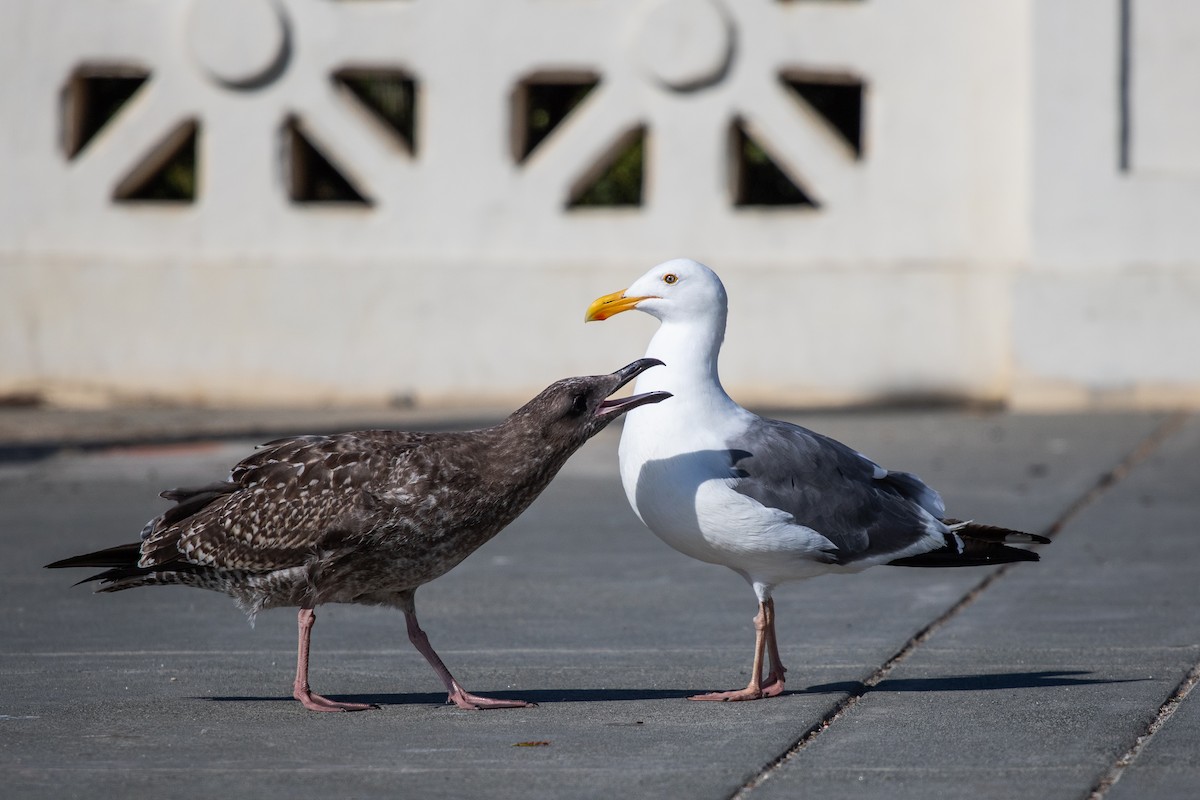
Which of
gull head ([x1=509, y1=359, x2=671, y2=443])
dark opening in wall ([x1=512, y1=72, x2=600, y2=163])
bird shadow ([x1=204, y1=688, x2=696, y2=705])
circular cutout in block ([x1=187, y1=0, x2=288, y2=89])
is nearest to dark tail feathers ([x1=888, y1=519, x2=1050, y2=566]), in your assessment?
bird shadow ([x1=204, y1=688, x2=696, y2=705])

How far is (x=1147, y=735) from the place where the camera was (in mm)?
5488

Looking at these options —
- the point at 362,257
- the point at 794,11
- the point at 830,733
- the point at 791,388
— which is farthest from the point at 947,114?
the point at 830,733

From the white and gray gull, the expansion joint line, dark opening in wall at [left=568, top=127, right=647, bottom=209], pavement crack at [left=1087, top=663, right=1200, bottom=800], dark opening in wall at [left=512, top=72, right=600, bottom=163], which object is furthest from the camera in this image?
dark opening in wall at [left=568, top=127, right=647, bottom=209]

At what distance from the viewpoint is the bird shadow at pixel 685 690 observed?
6.15 meters

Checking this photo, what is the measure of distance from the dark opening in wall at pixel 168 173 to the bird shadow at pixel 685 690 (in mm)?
9558

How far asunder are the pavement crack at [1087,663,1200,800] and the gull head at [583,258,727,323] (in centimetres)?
206

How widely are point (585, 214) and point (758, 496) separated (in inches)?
340

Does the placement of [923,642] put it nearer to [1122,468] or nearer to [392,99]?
[1122,468]

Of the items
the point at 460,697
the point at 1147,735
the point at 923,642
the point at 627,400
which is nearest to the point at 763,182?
the point at 923,642

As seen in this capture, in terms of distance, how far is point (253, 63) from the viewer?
1461 cm

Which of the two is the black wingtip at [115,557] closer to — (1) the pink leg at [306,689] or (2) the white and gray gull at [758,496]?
(1) the pink leg at [306,689]

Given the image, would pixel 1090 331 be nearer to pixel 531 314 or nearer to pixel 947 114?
pixel 947 114

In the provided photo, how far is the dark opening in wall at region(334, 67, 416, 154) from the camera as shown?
16.6 metres

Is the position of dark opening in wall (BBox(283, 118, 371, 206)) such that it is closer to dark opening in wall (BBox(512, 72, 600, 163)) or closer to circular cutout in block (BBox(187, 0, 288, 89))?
circular cutout in block (BBox(187, 0, 288, 89))
